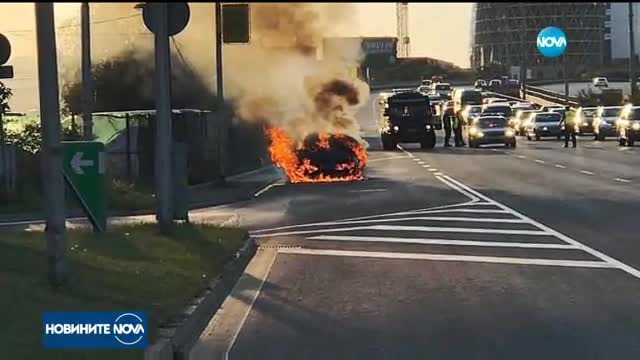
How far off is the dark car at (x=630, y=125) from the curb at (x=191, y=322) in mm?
36302

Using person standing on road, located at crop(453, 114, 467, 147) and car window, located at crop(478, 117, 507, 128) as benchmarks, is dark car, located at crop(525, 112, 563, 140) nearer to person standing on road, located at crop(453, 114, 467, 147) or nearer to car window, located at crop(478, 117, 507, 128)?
person standing on road, located at crop(453, 114, 467, 147)

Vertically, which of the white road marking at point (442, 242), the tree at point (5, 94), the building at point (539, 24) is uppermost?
the building at point (539, 24)

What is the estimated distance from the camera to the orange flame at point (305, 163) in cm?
2964

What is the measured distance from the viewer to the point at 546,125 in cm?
5766

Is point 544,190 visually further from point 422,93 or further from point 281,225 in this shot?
point 422,93

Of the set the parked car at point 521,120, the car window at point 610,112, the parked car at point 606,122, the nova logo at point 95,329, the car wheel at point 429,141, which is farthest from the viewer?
the parked car at point 521,120

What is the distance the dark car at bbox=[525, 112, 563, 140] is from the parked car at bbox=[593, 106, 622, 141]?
304 cm

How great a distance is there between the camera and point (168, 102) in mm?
14547

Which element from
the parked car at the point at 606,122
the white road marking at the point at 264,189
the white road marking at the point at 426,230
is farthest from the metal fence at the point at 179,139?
the parked car at the point at 606,122

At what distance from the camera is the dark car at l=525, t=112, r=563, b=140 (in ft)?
189

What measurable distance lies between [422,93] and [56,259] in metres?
39.7

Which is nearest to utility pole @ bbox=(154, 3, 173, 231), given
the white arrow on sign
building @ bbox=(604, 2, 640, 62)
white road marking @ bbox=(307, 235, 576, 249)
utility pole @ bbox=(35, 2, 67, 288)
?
the white arrow on sign

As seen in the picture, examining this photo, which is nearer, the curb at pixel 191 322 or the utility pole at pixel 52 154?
the curb at pixel 191 322

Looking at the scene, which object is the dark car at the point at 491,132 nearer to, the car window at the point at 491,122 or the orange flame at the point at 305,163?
the car window at the point at 491,122
